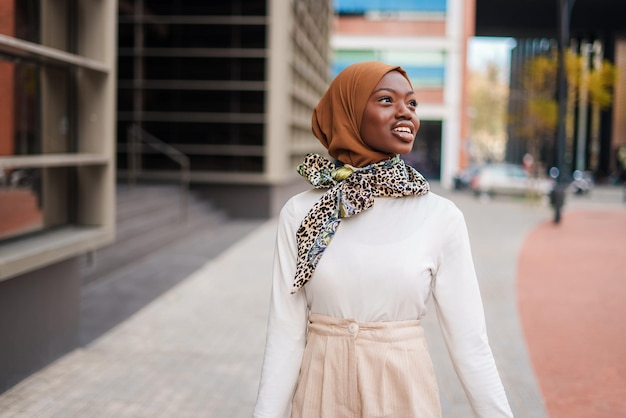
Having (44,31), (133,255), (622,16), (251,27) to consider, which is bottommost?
(133,255)

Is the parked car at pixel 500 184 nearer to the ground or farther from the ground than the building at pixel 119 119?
nearer to the ground

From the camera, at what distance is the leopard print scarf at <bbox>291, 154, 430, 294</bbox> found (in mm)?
2404

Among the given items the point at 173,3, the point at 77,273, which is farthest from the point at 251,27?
the point at 77,273

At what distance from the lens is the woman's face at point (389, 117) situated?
7.88 feet

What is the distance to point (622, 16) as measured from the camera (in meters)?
51.1

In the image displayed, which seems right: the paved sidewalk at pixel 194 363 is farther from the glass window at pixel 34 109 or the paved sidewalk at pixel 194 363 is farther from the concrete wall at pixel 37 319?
the glass window at pixel 34 109

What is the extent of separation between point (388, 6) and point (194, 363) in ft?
124

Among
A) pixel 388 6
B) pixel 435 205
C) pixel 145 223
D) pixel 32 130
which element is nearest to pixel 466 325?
pixel 435 205

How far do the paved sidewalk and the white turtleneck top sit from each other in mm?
2751

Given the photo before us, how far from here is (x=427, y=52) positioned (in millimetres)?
41250

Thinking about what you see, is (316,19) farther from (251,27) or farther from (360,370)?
(360,370)

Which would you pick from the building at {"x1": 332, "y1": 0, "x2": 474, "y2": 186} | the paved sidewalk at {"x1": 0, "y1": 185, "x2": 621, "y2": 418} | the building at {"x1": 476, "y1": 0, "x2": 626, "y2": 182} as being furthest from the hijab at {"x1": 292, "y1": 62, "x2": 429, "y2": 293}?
the building at {"x1": 476, "y1": 0, "x2": 626, "y2": 182}

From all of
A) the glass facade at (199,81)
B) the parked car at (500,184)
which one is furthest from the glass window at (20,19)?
the parked car at (500,184)

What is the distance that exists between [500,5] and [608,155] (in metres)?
13.2
